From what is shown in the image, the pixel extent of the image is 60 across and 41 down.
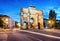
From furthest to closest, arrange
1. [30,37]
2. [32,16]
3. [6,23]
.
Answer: [6,23] < [32,16] < [30,37]

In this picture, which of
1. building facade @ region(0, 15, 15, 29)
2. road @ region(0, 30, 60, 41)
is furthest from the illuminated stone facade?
road @ region(0, 30, 60, 41)

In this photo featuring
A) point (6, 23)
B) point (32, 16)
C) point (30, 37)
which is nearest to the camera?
point (30, 37)

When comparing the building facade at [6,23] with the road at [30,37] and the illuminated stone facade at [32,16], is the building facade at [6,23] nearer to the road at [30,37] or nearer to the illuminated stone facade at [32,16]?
the illuminated stone facade at [32,16]

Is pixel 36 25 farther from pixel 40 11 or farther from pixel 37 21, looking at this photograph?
pixel 40 11

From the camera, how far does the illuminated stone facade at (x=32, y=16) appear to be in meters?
85.8

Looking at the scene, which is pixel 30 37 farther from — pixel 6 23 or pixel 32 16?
pixel 6 23

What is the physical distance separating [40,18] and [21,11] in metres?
10.2

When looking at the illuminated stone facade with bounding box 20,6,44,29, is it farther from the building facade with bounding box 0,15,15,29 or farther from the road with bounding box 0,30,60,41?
the road with bounding box 0,30,60,41

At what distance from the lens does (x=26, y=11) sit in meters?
92.2

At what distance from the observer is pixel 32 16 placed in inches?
3548

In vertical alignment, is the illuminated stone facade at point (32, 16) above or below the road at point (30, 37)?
above

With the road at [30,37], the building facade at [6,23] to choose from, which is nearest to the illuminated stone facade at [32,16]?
the building facade at [6,23]

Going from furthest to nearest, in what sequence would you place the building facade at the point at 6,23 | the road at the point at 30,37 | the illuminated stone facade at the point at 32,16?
the building facade at the point at 6,23 < the illuminated stone facade at the point at 32,16 < the road at the point at 30,37

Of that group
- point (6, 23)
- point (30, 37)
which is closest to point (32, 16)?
point (6, 23)
